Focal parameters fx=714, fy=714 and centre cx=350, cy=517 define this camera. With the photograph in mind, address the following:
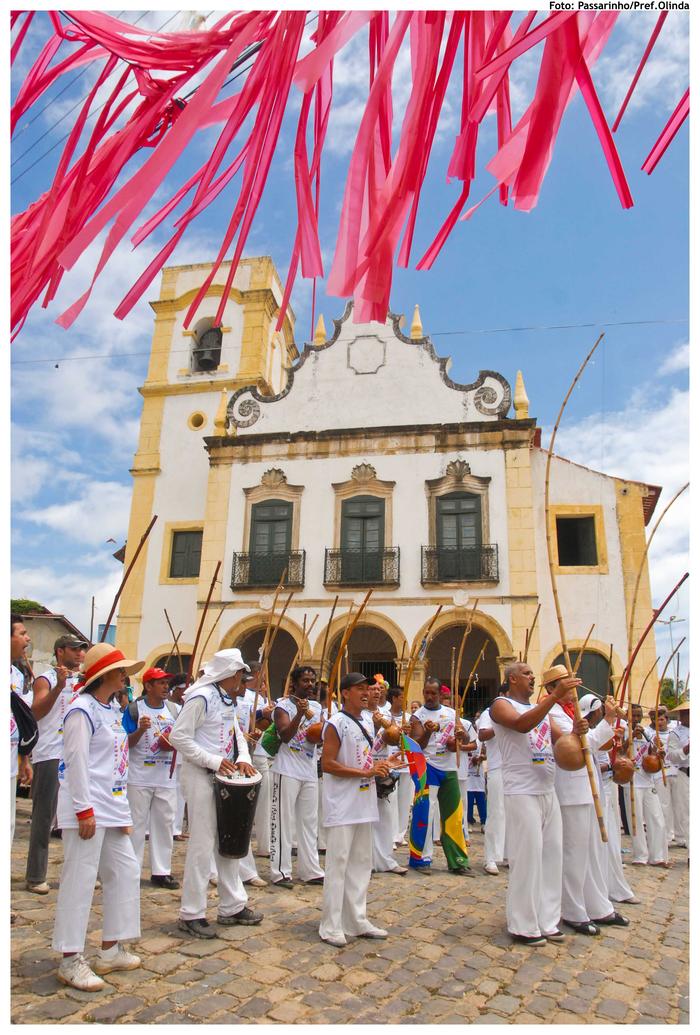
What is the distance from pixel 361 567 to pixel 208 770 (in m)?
13.5

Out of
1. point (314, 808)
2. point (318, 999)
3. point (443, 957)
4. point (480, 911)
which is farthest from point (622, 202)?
point (314, 808)

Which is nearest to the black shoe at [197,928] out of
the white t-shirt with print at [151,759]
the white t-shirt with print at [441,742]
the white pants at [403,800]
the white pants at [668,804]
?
the white t-shirt with print at [151,759]

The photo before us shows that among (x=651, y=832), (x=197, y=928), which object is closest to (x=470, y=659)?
(x=651, y=832)

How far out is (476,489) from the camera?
59.7 feet

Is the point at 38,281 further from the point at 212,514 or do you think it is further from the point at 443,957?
the point at 212,514

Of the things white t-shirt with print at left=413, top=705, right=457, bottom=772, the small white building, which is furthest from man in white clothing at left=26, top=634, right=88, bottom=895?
the small white building

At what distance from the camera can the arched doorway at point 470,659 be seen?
18.7m

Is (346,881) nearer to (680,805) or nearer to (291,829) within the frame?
(291,829)

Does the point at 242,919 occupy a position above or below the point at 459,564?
below

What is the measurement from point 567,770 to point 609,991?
4.87 feet

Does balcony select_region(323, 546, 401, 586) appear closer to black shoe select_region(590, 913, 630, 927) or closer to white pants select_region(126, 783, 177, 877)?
white pants select_region(126, 783, 177, 877)

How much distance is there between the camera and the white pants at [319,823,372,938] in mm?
4551

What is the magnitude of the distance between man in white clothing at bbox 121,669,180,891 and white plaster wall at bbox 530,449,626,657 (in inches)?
493

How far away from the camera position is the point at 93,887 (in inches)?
150
